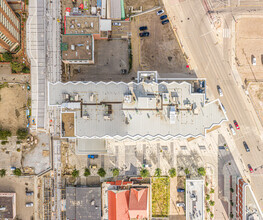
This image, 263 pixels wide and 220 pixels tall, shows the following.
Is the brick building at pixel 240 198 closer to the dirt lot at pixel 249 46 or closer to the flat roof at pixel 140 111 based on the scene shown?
the flat roof at pixel 140 111

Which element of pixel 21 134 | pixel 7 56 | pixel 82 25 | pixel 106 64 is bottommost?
A: pixel 21 134

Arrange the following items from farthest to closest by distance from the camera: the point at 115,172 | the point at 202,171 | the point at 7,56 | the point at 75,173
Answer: the point at 75,173, the point at 115,172, the point at 202,171, the point at 7,56

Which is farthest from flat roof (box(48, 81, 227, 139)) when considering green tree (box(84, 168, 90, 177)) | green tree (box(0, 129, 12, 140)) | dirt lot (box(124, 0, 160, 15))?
dirt lot (box(124, 0, 160, 15))

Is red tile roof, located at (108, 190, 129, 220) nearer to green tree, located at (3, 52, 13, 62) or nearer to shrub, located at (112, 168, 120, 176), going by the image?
shrub, located at (112, 168, 120, 176)

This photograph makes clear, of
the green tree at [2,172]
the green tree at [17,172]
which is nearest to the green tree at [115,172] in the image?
the green tree at [17,172]

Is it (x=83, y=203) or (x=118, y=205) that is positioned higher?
(x=83, y=203)

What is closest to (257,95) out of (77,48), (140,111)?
(140,111)

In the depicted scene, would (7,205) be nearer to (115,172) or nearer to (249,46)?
(115,172)
